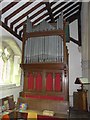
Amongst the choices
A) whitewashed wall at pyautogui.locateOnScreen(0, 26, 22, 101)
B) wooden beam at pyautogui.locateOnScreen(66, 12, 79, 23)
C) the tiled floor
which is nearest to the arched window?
whitewashed wall at pyautogui.locateOnScreen(0, 26, 22, 101)

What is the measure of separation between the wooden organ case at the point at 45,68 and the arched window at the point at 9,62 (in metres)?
0.73

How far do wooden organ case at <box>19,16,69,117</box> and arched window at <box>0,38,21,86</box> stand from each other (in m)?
0.73

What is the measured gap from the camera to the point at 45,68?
13.6 feet

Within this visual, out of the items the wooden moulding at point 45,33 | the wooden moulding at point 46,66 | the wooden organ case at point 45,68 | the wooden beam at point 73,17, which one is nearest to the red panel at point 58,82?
the wooden organ case at point 45,68

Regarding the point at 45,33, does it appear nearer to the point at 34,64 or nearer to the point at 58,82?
the point at 34,64

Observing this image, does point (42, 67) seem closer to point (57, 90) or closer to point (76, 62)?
point (57, 90)

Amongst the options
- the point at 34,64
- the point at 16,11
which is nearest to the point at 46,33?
the point at 34,64

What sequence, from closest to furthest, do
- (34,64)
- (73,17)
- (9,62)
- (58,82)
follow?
(58,82) → (34,64) → (9,62) → (73,17)

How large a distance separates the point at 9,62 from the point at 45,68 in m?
1.59

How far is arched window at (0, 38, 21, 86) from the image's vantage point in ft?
15.3

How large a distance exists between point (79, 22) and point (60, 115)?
5724 millimetres

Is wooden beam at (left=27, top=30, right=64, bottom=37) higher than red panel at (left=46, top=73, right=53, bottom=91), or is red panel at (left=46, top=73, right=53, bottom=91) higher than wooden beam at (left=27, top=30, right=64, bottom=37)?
wooden beam at (left=27, top=30, right=64, bottom=37)

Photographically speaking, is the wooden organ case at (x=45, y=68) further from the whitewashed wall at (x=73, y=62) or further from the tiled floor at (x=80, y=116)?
the whitewashed wall at (x=73, y=62)

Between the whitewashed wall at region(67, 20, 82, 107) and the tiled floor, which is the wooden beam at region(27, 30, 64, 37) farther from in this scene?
the whitewashed wall at region(67, 20, 82, 107)
